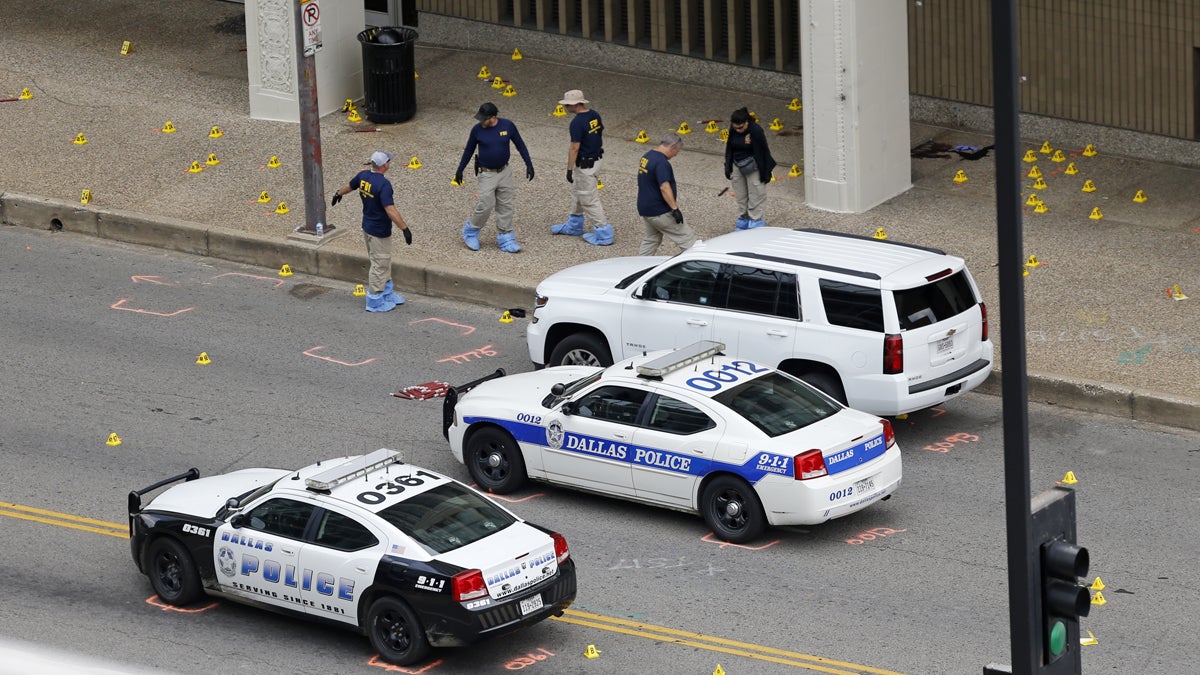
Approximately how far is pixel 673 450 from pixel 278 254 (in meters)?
7.86

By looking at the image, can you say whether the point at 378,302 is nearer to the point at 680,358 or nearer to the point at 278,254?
the point at 278,254

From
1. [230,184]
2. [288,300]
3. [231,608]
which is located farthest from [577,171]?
[231,608]

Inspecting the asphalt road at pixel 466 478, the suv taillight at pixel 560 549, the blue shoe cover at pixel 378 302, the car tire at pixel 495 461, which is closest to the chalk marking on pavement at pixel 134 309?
the asphalt road at pixel 466 478

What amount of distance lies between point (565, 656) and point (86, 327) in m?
8.25

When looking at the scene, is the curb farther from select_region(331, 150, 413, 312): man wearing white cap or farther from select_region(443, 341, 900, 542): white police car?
select_region(443, 341, 900, 542): white police car

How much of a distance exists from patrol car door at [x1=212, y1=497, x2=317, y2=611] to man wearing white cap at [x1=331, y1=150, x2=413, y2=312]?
631cm

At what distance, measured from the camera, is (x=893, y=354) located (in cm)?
1529

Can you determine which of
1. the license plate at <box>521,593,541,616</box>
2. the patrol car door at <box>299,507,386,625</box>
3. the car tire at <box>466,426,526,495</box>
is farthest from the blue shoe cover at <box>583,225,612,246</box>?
the license plate at <box>521,593,541,616</box>

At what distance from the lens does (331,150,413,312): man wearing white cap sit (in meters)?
18.7

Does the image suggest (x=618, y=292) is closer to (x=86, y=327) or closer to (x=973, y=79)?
(x=86, y=327)

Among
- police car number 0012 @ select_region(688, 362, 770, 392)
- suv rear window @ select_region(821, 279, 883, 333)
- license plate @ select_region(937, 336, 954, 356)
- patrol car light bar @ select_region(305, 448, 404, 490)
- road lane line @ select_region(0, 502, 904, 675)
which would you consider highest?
suv rear window @ select_region(821, 279, 883, 333)

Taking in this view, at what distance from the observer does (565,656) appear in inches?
488

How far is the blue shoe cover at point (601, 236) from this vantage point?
66.8ft

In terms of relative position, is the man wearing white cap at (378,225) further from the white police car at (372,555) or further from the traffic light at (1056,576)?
the traffic light at (1056,576)
